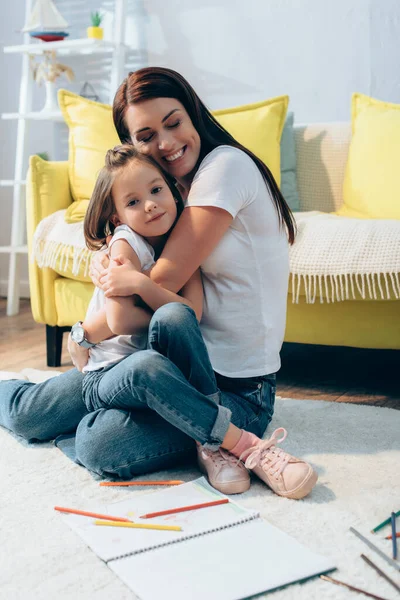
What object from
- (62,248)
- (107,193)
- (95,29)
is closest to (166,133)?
(107,193)

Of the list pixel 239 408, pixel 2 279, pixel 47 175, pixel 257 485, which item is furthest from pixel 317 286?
pixel 2 279

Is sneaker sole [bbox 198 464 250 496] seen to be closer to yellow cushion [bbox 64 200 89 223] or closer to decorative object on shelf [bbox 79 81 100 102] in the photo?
yellow cushion [bbox 64 200 89 223]

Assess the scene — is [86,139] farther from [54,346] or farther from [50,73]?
[50,73]

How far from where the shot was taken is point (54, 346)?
235 centimetres

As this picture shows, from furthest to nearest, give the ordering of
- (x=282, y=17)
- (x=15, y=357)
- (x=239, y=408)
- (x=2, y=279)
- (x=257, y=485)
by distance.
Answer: (x=2, y=279) → (x=282, y=17) → (x=15, y=357) → (x=239, y=408) → (x=257, y=485)

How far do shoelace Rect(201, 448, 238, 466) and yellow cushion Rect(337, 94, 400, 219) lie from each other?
3.85 feet

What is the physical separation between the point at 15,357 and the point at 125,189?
48.5 inches

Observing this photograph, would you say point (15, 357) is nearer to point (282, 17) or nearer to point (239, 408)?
point (239, 408)

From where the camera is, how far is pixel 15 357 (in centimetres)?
245

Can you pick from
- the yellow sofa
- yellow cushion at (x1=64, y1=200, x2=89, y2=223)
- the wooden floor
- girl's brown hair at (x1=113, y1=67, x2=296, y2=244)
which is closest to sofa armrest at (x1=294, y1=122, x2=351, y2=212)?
the yellow sofa

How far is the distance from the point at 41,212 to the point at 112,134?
390 mm

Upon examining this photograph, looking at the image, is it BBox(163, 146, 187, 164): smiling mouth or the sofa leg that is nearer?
BBox(163, 146, 187, 164): smiling mouth

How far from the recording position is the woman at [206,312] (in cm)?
130

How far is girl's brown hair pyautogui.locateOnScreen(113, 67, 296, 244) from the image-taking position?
140cm
